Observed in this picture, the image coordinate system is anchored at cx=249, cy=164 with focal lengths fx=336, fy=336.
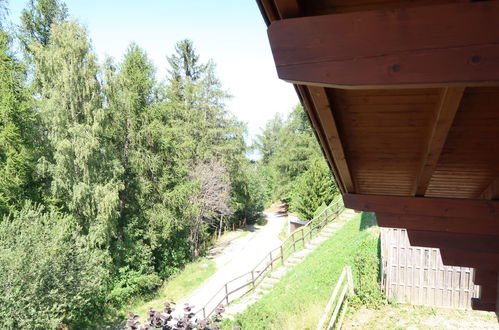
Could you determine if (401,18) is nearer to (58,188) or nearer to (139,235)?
(58,188)

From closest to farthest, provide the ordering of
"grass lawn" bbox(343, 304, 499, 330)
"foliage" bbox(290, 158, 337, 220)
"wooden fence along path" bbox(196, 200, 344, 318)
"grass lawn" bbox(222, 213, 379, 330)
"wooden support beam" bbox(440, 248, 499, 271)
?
"wooden support beam" bbox(440, 248, 499, 271), "grass lawn" bbox(343, 304, 499, 330), "grass lawn" bbox(222, 213, 379, 330), "wooden fence along path" bbox(196, 200, 344, 318), "foliage" bbox(290, 158, 337, 220)

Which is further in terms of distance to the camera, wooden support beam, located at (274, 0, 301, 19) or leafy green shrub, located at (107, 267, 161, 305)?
leafy green shrub, located at (107, 267, 161, 305)

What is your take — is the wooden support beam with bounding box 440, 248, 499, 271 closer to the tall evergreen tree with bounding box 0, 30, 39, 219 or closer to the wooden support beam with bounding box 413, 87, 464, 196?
the wooden support beam with bounding box 413, 87, 464, 196

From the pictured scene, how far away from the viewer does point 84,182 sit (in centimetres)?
1307

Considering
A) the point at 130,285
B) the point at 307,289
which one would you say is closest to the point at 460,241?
the point at 307,289

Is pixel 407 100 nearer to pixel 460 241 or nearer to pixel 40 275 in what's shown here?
pixel 460 241

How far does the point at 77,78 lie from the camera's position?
513 inches

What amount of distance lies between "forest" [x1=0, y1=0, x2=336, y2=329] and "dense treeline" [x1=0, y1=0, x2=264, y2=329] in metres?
0.04

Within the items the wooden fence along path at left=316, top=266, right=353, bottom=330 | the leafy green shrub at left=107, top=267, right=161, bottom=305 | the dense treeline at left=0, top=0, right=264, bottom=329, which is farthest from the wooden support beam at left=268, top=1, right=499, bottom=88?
the leafy green shrub at left=107, top=267, right=161, bottom=305

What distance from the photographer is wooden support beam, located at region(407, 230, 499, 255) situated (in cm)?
338

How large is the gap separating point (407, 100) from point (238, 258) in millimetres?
17551

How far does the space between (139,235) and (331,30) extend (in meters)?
16.1

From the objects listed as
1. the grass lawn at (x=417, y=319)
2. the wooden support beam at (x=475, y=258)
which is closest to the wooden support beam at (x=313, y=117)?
the wooden support beam at (x=475, y=258)

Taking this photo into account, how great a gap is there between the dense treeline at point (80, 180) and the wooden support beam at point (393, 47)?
34.6 feet
